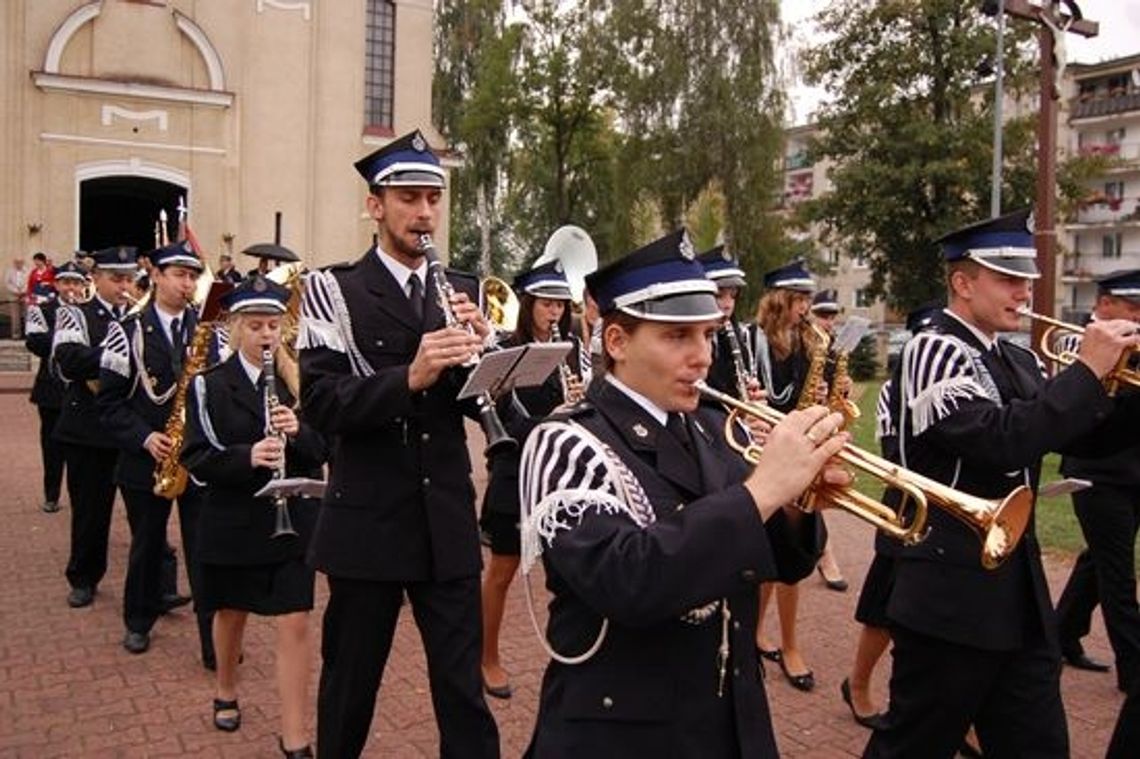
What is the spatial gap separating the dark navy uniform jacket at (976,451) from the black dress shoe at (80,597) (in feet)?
19.3

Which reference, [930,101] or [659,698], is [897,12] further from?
[659,698]

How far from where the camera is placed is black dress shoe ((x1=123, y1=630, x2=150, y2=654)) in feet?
22.2

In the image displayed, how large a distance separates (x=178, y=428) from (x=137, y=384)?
1.97 ft

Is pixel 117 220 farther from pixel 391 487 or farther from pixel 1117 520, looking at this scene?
pixel 1117 520

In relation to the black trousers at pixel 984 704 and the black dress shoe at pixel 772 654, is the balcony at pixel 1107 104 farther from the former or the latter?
the black trousers at pixel 984 704

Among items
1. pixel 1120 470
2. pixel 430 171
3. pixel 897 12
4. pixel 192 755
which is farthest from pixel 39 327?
pixel 897 12

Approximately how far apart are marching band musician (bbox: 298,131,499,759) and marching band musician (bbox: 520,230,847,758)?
1.43 meters

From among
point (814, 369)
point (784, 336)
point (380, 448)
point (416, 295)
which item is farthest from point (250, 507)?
point (814, 369)

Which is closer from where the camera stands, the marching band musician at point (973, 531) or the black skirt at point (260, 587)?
the marching band musician at point (973, 531)

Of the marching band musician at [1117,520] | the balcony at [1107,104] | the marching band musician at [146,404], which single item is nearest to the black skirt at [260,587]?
the marching band musician at [146,404]

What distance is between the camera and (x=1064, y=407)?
146 inches

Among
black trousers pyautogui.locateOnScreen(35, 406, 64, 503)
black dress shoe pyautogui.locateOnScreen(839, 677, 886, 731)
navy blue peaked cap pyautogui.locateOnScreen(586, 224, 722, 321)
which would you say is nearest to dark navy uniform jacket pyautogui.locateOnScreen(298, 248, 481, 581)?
navy blue peaked cap pyautogui.locateOnScreen(586, 224, 722, 321)

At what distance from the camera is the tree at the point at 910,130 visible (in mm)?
32062

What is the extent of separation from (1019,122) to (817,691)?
1203 inches
